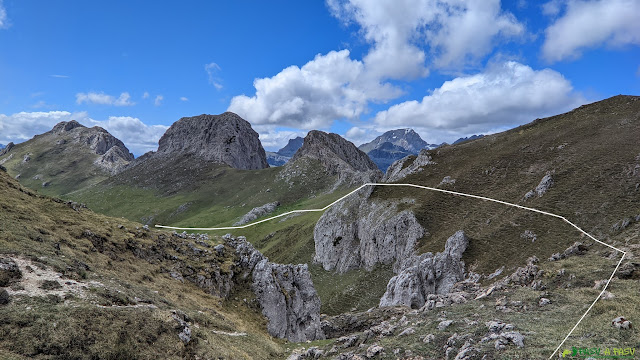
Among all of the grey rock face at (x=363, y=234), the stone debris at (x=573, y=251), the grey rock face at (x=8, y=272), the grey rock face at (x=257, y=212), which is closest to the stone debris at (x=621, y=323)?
the stone debris at (x=573, y=251)

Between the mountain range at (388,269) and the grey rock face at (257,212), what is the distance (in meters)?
45.6

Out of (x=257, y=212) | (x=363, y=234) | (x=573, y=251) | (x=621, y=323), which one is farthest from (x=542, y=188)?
(x=257, y=212)

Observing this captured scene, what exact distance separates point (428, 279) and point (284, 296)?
72.9 ft

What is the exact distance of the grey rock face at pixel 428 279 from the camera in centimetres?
4353

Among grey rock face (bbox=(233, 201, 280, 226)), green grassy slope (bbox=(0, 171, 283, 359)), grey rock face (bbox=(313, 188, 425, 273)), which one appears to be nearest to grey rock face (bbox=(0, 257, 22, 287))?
green grassy slope (bbox=(0, 171, 283, 359))

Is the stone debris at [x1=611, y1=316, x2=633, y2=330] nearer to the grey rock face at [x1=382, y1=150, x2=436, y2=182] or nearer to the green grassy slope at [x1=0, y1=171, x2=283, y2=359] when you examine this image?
the green grassy slope at [x1=0, y1=171, x2=283, y2=359]

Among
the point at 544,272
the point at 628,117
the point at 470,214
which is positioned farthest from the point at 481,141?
the point at 544,272

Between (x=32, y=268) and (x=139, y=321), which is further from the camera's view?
(x=32, y=268)

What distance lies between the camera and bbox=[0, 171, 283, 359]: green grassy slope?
14.8 meters

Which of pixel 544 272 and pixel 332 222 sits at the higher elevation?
pixel 332 222

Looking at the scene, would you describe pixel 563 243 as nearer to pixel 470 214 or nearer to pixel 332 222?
pixel 470 214

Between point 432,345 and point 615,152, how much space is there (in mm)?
53274

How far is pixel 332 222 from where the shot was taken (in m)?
74.5

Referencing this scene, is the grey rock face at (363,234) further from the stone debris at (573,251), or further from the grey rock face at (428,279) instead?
the stone debris at (573,251)
